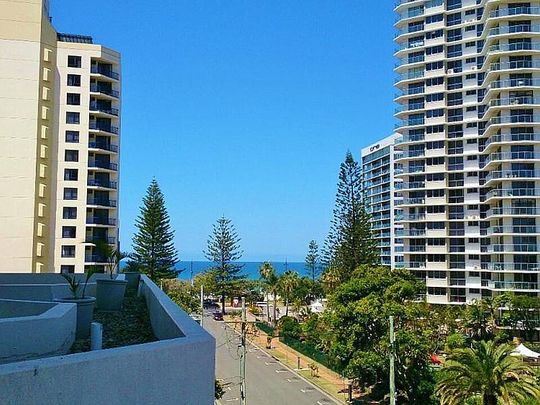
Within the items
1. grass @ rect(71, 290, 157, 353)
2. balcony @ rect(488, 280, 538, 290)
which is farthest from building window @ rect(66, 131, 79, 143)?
balcony @ rect(488, 280, 538, 290)

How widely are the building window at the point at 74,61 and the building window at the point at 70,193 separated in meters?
7.08

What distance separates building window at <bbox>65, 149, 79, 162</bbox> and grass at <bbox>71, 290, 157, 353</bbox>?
25555 millimetres

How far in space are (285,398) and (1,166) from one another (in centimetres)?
1772

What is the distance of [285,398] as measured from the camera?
Result: 2506 centimetres

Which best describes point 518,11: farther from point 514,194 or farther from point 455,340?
point 455,340

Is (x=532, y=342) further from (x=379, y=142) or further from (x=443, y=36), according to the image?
(x=379, y=142)

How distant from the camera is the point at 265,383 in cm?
2811

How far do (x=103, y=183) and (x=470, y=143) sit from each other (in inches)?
1017

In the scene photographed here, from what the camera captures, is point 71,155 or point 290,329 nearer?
point 71,155

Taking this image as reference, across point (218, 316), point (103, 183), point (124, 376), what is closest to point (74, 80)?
point (103, 183)

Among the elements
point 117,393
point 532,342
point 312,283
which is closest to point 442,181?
point 532,342

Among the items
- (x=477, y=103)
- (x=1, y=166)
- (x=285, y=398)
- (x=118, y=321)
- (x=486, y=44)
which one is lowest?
(x=285, y=398)

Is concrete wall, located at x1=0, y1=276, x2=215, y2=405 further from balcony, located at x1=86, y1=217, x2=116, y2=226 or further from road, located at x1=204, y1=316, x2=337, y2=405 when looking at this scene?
balcony, located at x1=86, y1=217, x2=116, y2=226

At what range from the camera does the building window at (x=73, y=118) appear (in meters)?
34.6
